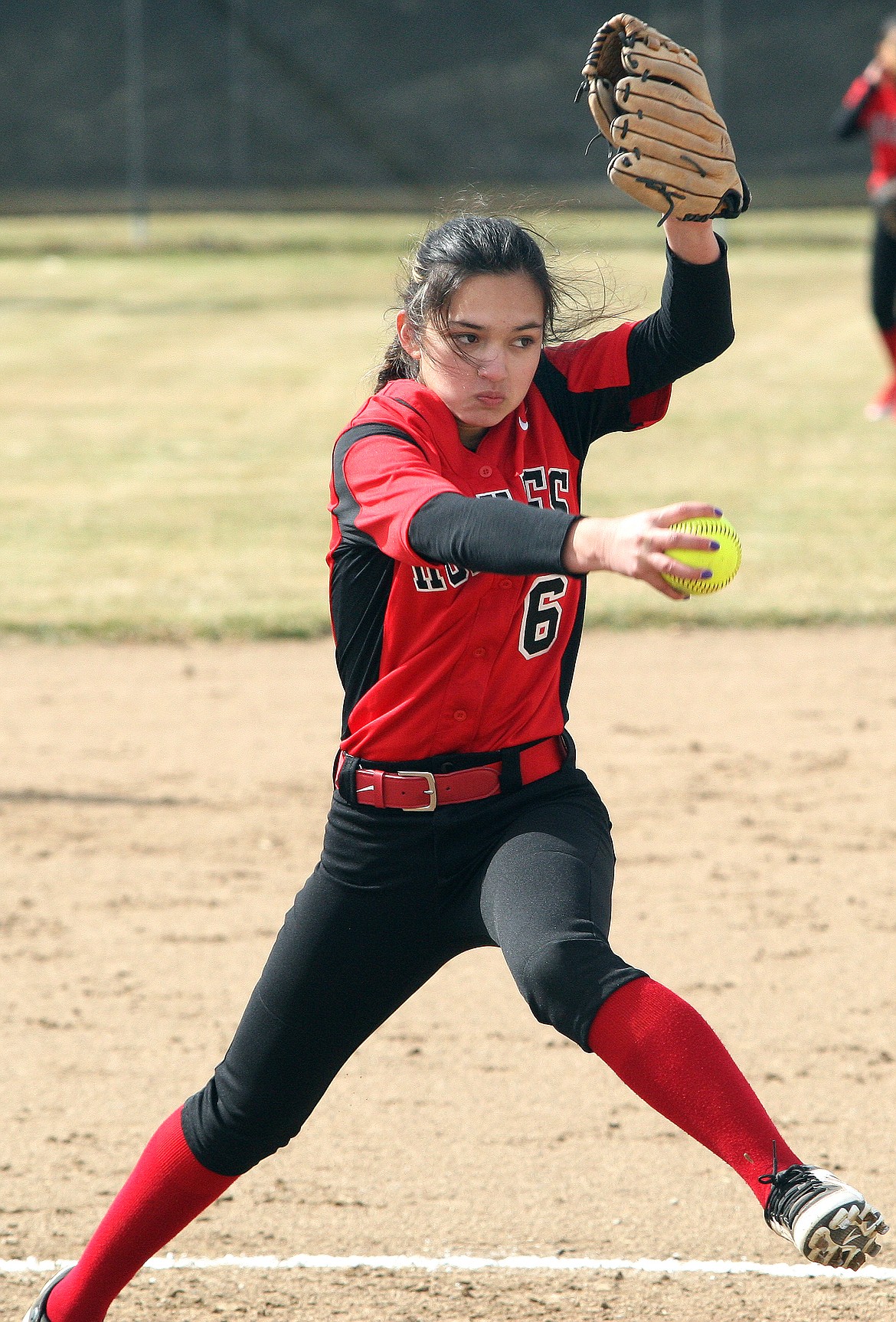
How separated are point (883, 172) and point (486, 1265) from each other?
32.9 feet

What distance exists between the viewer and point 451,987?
4.43 m

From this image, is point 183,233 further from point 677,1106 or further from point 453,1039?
point 677,1106

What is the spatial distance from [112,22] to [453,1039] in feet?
76.4

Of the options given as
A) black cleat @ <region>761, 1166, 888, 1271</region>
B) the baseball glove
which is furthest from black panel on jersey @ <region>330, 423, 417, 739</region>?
black cleat @ <region>761, 1166, 888, 1271</region>

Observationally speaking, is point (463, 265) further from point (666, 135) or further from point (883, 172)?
point (883, 172)

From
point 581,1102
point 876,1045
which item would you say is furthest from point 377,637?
point 876,1045

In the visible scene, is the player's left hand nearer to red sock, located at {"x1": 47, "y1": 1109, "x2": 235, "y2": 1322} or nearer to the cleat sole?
the cleat sole

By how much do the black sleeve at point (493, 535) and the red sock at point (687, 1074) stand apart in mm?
606

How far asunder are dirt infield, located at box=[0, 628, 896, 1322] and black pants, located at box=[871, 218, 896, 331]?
4675 mm

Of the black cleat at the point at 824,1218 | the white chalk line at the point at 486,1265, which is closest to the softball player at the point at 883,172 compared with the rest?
the white chalk line at the point at 486,1265

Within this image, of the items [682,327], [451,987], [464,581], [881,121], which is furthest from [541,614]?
[881,121]

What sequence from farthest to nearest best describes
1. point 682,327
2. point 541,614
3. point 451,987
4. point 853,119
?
point 853,119 < point 451,987 < point 682,327 < point 541,614

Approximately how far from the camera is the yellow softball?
2143 mm

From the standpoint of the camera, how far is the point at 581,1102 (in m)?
3.79
